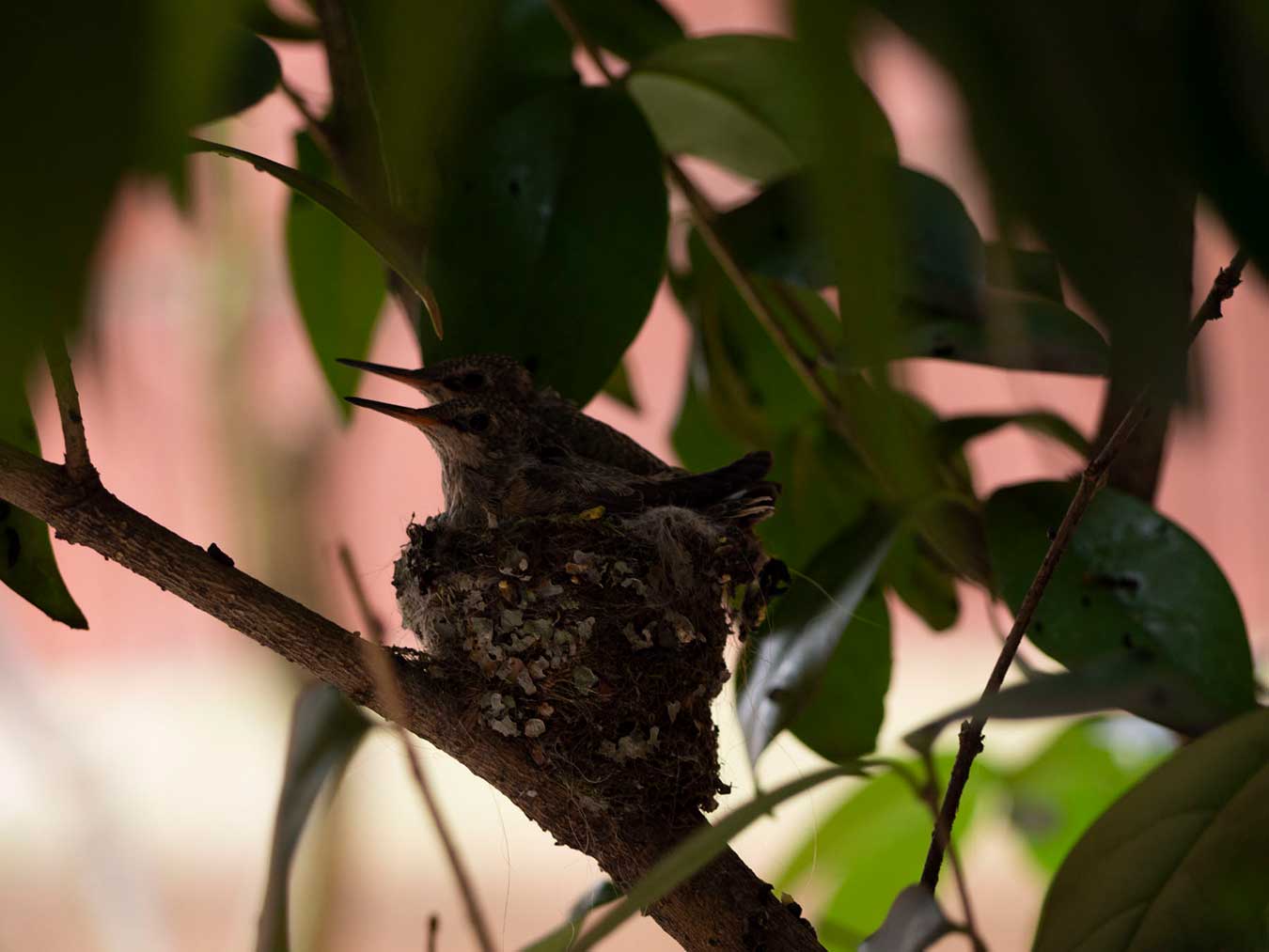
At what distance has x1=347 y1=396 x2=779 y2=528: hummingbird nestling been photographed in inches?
56.5

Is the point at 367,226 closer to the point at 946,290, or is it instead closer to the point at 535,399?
the point at 946,290

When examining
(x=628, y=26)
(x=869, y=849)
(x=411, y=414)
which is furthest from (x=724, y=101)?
(x=869, y=849)

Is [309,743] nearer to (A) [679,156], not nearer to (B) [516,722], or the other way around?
(B) [516,722]

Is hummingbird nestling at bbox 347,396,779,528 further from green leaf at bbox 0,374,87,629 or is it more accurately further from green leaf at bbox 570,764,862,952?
green leaf at bbox 570,764,862,952

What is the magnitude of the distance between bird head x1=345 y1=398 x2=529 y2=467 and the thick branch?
1.98 feet

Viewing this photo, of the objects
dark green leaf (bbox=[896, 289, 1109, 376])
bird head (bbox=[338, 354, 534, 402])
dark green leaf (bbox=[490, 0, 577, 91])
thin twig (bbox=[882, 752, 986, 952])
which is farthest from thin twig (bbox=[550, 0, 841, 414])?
thin twig (bbox=[882, 752, 986, 952])

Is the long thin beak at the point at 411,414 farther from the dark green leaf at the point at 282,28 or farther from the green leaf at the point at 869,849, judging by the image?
the green leaf at the point at 869,849

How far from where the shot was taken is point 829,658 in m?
1.04

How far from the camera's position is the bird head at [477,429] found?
A: 1604 mm

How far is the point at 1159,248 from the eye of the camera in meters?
0.19

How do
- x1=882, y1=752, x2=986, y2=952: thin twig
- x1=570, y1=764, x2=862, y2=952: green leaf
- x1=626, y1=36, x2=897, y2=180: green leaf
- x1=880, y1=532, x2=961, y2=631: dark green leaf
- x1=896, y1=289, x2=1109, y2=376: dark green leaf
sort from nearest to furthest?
x1=570, y1=764, x2=862, y2=952: green leaf
x1=882, y1=752, x2=986, y2=952: thin twig
x1=896, y1=289, x2=1109, y2=376: dark green leaf
x1=626, y1=36, x2=897, y2=180: green leaf
x1=880, y1=532, x2=961, y2=631: dark green leaf

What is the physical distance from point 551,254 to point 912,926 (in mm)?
626

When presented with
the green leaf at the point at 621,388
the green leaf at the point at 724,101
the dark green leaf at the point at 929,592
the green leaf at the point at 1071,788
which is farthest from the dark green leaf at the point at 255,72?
the green leaf at the point at 1071,788

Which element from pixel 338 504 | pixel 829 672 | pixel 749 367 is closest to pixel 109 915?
pixel 829 672
